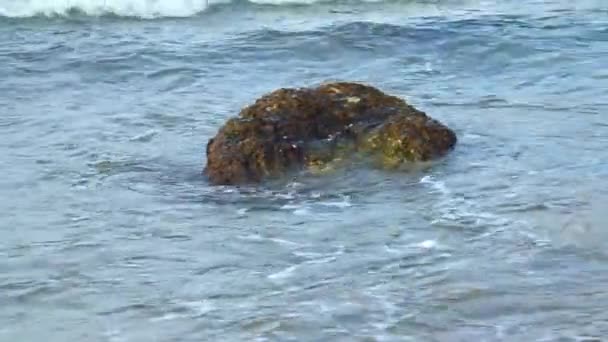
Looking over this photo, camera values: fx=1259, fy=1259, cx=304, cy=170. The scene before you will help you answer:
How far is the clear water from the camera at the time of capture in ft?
17.2

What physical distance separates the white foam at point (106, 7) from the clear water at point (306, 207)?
7.95 feet

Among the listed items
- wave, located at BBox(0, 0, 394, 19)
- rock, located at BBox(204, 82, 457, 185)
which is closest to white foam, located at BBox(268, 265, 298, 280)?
rock, located at BBox(204, 82, 457, 185)

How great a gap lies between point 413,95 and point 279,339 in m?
4.96

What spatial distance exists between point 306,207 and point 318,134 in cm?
95

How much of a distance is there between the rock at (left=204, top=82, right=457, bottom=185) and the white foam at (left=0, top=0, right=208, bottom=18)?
22.4ft

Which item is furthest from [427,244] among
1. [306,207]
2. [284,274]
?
[306,207]

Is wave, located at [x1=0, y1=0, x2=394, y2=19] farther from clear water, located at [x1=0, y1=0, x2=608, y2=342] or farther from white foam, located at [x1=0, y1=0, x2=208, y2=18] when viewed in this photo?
clear water, located at [x1=0, y1=0, x2=608, y2=342]

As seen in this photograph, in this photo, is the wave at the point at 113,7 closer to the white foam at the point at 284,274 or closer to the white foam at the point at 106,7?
the white foam at the point at 106,7

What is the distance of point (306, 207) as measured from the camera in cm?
678

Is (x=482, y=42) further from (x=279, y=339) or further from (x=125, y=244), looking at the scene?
(x=279, y=339)

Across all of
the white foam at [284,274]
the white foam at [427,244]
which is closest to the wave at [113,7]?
the white foam at [427,244]

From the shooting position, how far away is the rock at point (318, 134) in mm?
7309

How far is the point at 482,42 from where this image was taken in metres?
11.7

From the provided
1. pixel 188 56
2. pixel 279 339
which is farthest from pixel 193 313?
pixel 188 56
